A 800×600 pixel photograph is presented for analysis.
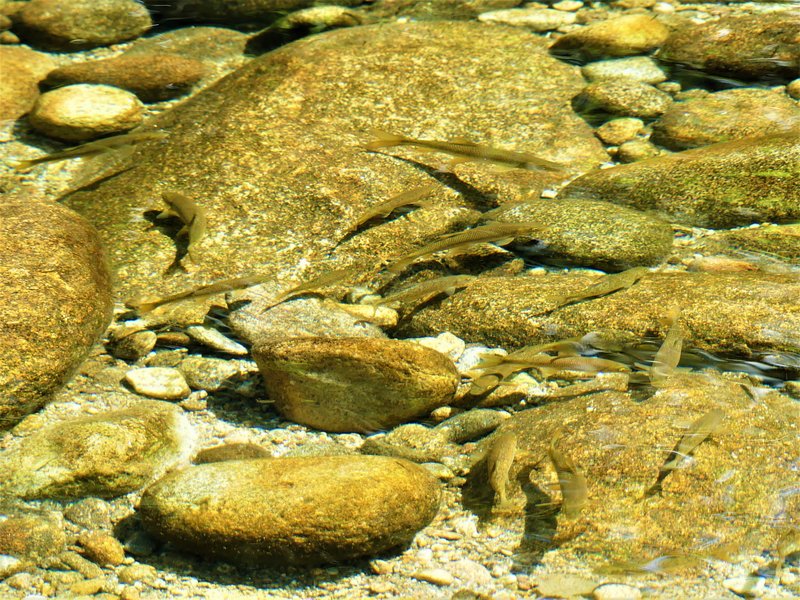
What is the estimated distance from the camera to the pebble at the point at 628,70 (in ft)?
21.5

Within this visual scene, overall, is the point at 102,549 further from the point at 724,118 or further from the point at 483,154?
the point at 724,118

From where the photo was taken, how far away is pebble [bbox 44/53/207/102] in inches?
271

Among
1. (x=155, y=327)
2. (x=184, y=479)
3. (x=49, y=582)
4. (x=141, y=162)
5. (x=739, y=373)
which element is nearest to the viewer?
(x=49, y=582)

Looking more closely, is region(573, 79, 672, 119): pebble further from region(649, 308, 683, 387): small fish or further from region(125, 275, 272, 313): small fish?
region(125, 275, 272, 313): small fish

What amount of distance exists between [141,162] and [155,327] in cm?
168

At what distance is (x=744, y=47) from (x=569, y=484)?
466 centimetres

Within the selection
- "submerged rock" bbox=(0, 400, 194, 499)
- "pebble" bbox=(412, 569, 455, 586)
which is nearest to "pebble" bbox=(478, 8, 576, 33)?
"submerged rock" bbox=(0, 400, 194, 499)

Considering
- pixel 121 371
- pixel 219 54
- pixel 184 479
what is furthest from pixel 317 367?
pixel 219 54

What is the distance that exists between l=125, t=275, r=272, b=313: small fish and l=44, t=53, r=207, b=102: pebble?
9.16ft

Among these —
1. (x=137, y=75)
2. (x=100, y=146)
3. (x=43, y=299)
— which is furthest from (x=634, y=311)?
(x=137, y=75)

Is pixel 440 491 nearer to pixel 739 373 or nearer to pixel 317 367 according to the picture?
pixel 317 367

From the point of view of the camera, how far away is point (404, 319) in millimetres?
4699

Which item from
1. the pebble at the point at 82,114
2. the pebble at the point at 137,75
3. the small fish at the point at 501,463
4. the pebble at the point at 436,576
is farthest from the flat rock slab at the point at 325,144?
the pebble at the point at 436,576

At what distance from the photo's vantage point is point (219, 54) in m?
7.70
